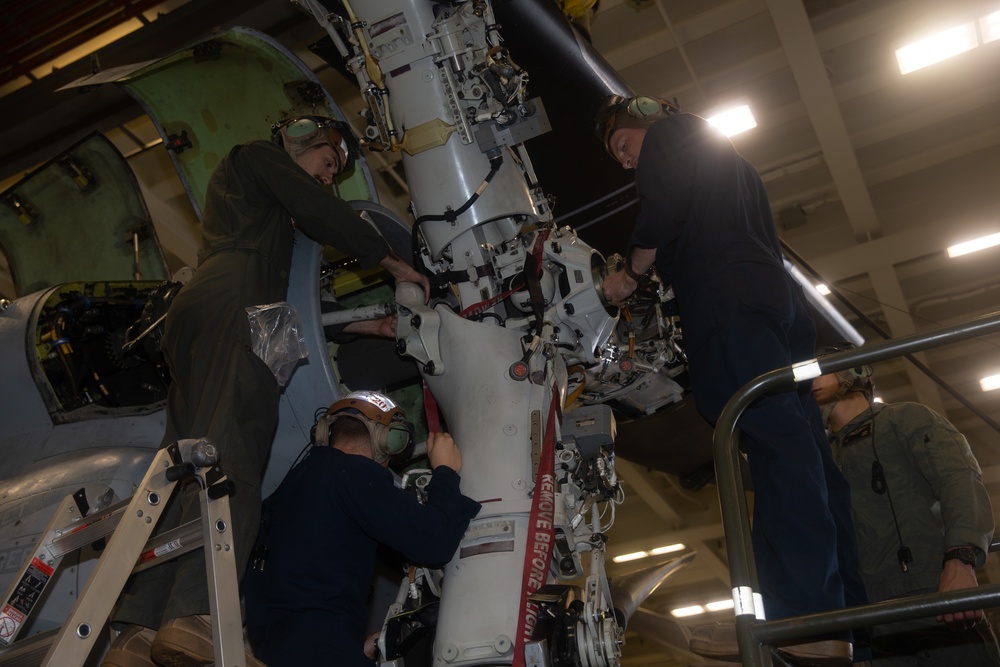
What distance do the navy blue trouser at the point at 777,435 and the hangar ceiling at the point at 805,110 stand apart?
4459 mm

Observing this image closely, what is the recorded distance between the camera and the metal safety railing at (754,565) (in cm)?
191

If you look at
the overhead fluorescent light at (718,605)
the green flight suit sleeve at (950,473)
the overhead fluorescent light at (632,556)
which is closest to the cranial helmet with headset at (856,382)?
the green flight suit sleeve at (950,473)

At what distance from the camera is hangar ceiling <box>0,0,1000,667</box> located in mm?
7301

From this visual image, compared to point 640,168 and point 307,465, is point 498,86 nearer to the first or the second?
point 640,168

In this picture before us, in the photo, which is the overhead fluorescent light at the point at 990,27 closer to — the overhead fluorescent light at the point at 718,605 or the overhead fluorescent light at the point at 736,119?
the overhead fluorescent light at the point at 736,119

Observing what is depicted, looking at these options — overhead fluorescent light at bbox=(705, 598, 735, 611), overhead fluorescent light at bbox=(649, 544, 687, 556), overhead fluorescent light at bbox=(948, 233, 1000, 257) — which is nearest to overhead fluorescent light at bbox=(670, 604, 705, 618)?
overhead fluorescent light at bbox=(705, 598, 735, 611)

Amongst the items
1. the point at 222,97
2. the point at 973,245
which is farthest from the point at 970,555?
the point at 973,245

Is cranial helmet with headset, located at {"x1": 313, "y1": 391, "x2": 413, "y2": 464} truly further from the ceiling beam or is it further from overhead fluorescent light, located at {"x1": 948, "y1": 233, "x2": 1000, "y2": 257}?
overhead fluorescent light, located at {"x1": 948, "y1": 233, "x2": 1000, "y2": 257}

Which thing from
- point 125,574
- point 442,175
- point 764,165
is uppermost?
point 764,165

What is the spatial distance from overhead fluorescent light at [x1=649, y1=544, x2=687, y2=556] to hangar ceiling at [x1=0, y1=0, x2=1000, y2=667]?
2379 millimetres

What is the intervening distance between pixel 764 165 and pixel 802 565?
26.0ft

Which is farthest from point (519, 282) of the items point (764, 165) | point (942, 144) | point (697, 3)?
point (942, 144)

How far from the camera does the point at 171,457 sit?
2.66 meters

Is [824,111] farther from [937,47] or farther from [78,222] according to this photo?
[78,222]
